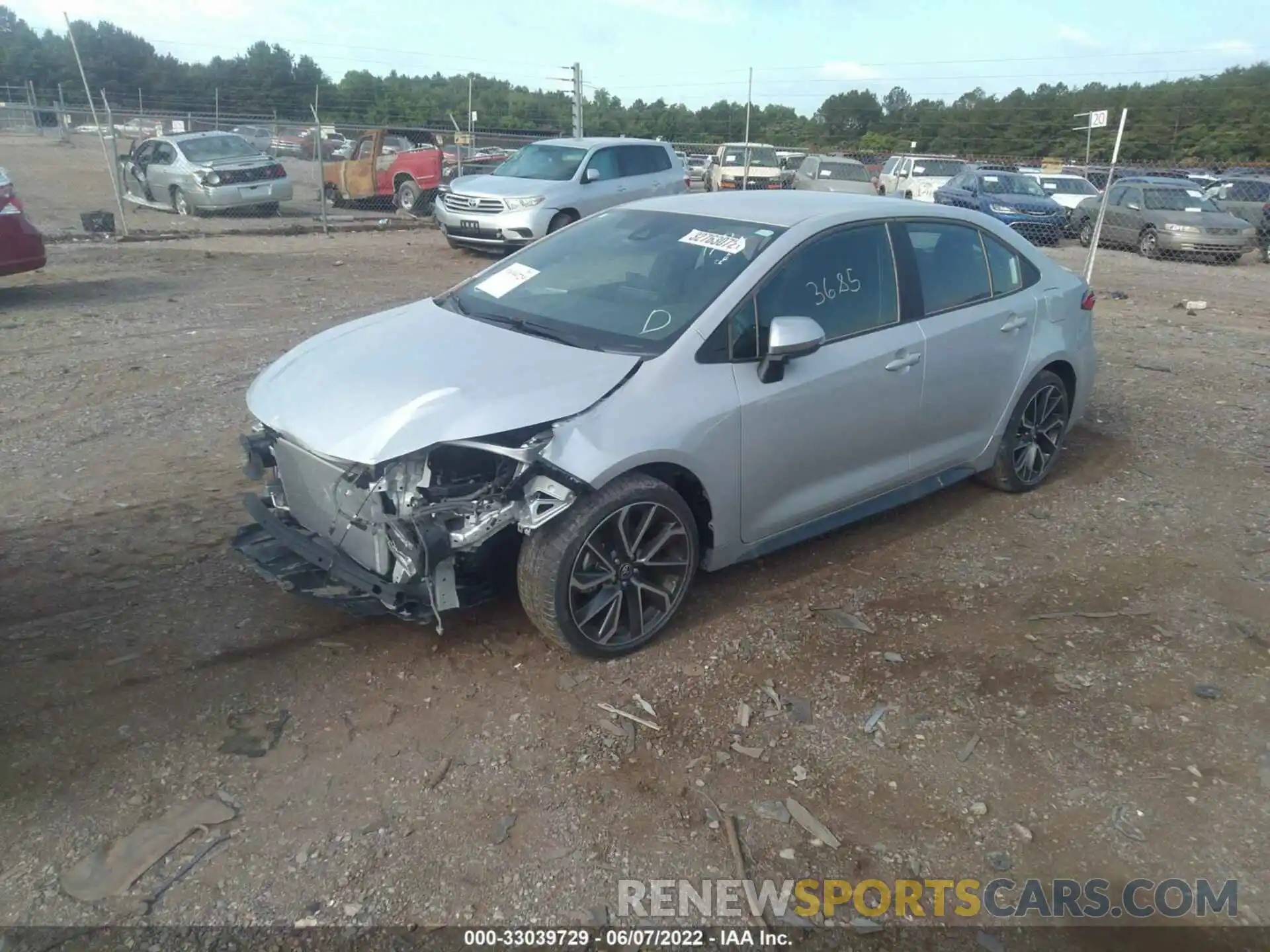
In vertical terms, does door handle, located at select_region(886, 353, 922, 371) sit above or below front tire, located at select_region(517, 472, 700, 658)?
above

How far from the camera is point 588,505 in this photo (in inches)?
139

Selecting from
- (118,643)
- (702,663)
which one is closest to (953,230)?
(702,663)

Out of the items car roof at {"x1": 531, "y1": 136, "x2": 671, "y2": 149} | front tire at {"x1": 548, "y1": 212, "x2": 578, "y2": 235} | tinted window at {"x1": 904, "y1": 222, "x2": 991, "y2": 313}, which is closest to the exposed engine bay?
tinted window at {"x1": 904, "y1": 222, "x2": 991, "y2": 313}

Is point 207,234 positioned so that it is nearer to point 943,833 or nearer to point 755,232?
point 755,232

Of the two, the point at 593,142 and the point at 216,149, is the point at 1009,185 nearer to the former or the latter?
the point at 593,142

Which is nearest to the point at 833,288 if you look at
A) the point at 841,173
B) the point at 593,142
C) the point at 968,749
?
the point at 968,749

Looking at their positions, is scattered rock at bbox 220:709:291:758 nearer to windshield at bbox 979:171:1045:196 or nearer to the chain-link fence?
the chain-link fence

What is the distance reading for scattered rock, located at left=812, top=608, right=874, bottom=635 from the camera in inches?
163

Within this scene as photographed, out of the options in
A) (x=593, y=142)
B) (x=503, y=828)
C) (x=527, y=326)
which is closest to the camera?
(x=503, y=828)

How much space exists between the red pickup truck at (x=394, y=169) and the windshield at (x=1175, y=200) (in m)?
14.1

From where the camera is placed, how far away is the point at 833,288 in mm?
4344

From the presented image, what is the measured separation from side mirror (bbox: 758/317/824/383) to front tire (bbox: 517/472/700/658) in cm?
69

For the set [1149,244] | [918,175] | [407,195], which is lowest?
[1149,244]

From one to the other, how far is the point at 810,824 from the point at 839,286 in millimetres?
2415
